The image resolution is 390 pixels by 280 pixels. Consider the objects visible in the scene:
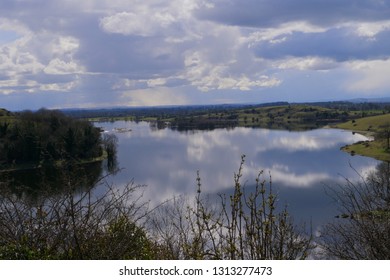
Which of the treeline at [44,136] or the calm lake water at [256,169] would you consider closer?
the calm lake water at [256,169]

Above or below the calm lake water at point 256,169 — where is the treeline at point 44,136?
above

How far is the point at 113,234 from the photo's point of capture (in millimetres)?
3475

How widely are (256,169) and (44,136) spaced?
79.5 feet

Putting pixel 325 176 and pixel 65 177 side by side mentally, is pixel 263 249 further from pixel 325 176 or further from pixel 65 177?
pixel 325 176

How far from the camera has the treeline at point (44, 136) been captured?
42156 millimetres

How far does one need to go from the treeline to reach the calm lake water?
13.9ft

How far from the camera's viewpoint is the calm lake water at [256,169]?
24.0 m

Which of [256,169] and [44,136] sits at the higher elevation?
[44,136]

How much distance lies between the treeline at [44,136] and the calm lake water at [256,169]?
4.25m

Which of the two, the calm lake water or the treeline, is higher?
the treeline

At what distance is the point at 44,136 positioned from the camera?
44.6 m

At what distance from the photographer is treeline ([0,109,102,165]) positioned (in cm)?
4216
